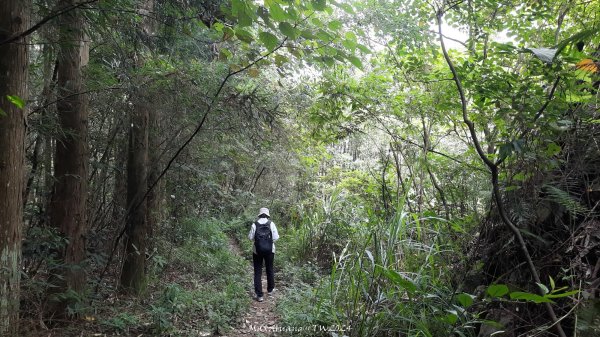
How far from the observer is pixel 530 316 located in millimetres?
2992

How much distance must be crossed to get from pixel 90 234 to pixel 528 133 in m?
6.43

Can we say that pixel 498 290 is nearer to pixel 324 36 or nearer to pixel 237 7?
pixel 324 36

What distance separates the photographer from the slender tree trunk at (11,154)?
3.26m

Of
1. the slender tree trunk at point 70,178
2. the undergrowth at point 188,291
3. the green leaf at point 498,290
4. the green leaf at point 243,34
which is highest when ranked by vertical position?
the green leaf at point 243,34

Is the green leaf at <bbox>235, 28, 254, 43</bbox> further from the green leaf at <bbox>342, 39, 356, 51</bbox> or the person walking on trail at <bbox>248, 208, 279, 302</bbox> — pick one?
the person walking on trail at <bbox>248, 208, 279, 302</bbox>

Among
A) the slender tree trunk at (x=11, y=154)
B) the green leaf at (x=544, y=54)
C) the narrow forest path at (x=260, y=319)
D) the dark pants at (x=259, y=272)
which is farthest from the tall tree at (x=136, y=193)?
the green leaf at (x=544, y=54)

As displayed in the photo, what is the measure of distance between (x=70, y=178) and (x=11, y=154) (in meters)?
1.75

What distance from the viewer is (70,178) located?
499cm

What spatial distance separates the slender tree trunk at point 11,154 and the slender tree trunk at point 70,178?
4.57ft

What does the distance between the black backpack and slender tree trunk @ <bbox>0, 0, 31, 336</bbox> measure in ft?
15.3

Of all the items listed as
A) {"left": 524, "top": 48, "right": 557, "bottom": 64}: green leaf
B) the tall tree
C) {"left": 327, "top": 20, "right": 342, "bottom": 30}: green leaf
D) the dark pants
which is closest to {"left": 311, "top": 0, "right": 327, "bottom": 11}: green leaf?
{"left": 327, "top": 20, "right": 342, "bottom": 30}: green leaf

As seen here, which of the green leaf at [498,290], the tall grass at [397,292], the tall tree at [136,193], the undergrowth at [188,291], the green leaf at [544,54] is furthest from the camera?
the tall tree at [136,193]

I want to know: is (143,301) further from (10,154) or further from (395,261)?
(395,261)

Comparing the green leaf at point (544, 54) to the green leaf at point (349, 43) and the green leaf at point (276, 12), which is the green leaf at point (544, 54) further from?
the green leaf at point (276, 12)
